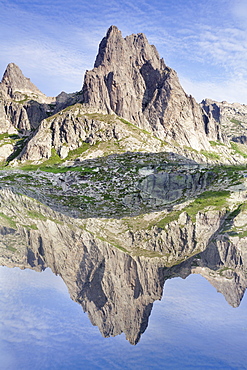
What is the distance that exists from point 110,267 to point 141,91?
530ft

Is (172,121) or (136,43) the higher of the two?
(136,43)

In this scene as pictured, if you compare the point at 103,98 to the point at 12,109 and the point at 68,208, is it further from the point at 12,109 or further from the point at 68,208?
the point at 68,208

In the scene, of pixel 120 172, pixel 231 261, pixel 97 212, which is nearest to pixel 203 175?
pixel 120 172

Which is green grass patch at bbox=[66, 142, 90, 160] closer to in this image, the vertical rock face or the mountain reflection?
the vertical rock face

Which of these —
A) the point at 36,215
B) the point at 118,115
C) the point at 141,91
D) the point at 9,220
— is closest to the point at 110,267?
the point at 9,220

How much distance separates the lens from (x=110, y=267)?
79.0 ft

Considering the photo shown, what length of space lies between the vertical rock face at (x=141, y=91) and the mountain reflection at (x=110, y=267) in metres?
124

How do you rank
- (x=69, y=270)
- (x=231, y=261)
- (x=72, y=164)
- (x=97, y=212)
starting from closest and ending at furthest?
(x=69, y=270) → (x=231, y=261) → (x=97, y=212) → (x=72, y=164)

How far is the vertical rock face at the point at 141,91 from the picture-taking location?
484ft

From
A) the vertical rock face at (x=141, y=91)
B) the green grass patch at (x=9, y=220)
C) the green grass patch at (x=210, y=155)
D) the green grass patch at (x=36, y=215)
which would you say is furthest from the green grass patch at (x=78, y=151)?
the green grass patch at (x=210, y=155)

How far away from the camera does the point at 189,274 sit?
2406 centimetres

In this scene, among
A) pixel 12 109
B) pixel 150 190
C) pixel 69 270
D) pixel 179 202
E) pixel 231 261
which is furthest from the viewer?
pixel 12 109

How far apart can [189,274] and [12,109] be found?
18974cm

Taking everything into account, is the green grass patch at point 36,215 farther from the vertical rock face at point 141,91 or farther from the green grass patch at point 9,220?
the vertical rock face at point 141,91
